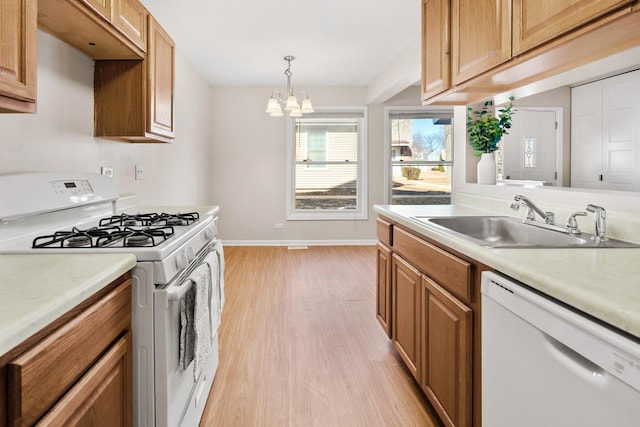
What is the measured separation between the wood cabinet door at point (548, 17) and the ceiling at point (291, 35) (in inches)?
76.5

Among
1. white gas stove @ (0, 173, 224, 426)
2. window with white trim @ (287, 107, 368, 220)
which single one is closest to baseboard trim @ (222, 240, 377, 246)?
window with white trim @ (287, 107, 368, 220)

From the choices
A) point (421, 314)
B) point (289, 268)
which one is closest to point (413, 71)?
point (289, 268)

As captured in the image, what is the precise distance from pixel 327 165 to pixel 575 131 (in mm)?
4550

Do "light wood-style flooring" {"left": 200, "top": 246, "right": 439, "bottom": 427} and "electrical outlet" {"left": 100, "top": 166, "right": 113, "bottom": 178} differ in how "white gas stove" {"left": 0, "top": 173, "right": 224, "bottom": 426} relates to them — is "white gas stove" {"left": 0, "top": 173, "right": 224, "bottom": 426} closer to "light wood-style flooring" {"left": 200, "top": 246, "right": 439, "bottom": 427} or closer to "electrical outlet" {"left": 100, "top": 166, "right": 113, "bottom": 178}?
"light wood-style flooring" {"left": 200, "top": 246, "right": 439, "bottom": 427}

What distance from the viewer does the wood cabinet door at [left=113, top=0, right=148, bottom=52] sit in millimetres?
1994

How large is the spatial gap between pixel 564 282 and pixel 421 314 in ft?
3.39

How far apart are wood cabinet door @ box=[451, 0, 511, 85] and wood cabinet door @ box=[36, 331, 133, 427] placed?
179cm

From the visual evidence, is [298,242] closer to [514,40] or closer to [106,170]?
[106,170]

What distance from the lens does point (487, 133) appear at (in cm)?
268

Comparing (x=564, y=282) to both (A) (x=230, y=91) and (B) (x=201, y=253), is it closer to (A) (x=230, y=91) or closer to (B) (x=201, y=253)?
(B) (x=201, y=253)

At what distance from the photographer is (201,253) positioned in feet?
6.25

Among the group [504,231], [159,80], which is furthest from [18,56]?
[504,231]

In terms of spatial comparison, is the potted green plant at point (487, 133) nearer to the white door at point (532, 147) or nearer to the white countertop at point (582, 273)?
the white door at point (532, 147)

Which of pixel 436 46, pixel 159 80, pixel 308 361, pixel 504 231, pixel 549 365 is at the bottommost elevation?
pixel 308 361
